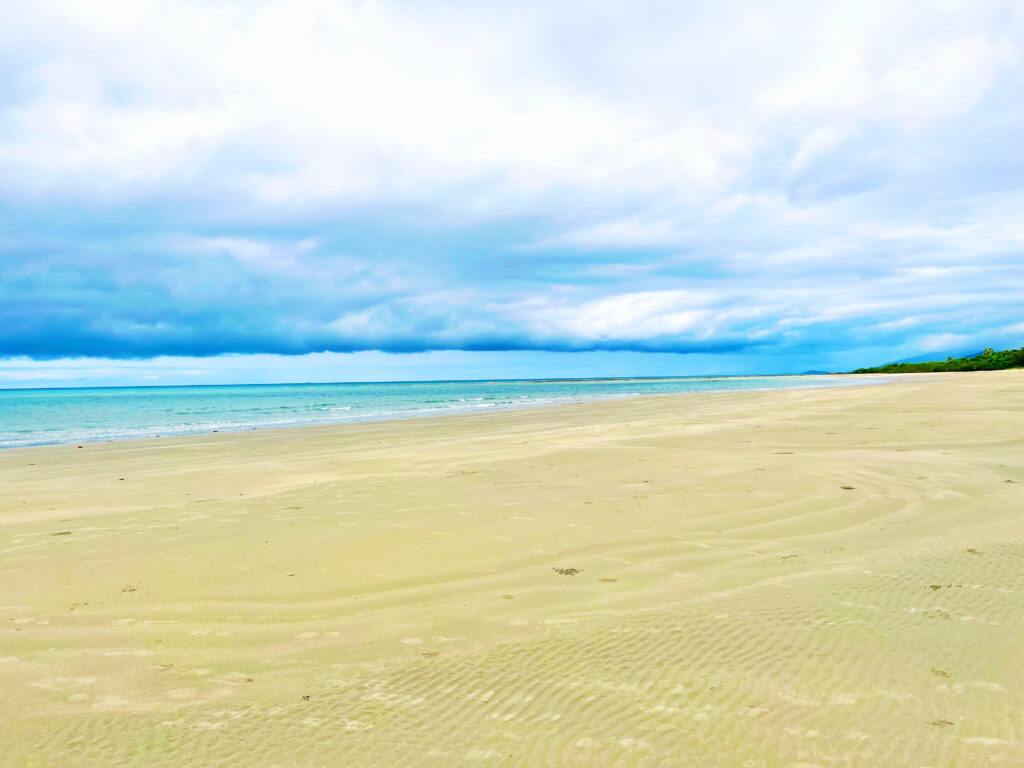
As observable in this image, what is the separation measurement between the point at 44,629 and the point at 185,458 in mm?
12345

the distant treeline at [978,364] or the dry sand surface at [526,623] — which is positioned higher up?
the distant treeline at [978,364]

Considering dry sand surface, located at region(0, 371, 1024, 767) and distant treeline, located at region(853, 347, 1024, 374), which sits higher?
distant treeline, located at region(853, 347, 1024, 374)

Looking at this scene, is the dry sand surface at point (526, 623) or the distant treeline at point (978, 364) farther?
the distant treeline at point (978, 364)

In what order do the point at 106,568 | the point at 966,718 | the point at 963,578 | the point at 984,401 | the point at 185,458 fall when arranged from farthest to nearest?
1. the point at 984,401
2. the point at 185,458
3. the point at 106,568
4. the point at 963,578
5. the point at 966,718

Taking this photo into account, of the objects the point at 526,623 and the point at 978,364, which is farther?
the point at 978,364

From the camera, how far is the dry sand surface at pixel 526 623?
10.2 feet

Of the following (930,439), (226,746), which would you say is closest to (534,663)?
(226,746)

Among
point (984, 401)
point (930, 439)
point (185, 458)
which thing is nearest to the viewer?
point (930, 439)

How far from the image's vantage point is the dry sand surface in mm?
3111

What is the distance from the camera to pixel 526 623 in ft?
14.9

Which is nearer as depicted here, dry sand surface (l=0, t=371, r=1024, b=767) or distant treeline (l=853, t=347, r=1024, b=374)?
dry sand surface (l=0, t=371, r=1024, b=767)

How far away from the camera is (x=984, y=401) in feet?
85.0

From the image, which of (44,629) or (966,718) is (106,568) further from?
(966,718)

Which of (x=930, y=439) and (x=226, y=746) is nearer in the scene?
(x=226, y=746)
